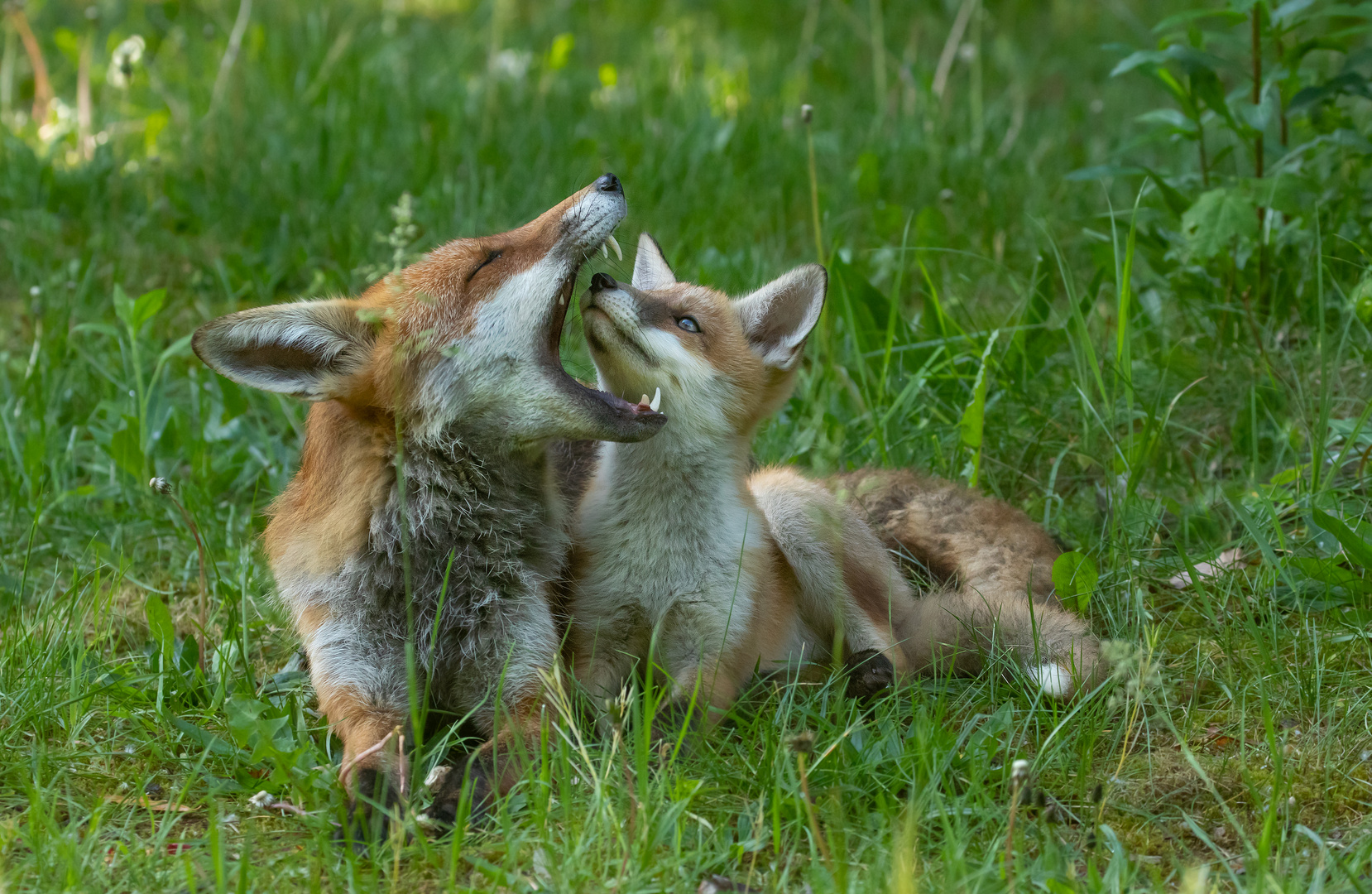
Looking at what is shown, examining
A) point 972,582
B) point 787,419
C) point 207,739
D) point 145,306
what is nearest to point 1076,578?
point 972,582

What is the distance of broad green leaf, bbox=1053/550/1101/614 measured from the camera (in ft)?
11.8

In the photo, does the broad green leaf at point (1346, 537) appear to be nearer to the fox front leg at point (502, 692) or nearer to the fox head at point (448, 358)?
the fox head at point (448, 358)

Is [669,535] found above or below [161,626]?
above

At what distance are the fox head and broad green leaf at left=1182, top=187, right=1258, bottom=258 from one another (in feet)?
7.43

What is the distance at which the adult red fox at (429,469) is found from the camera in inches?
125

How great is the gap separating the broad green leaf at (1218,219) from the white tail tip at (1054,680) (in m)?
1.87

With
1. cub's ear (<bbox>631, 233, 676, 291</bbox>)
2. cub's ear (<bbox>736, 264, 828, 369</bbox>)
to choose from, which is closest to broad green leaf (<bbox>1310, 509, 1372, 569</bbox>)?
cub's ear (<bbox>736, 264, 828, 369</bbox>)

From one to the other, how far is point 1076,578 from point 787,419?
1710 millimetres

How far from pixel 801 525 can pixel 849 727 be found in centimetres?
105

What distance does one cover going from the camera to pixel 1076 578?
Answer: 3619mm

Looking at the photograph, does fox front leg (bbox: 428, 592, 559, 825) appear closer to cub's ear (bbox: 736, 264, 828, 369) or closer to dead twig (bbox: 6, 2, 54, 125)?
cub's ear (bbox: 736, 264, 828, 369)

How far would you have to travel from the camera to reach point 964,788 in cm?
293

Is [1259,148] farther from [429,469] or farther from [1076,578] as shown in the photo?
[429,469]

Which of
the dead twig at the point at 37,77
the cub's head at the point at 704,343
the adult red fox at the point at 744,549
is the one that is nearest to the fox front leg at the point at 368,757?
the adult red fox at the point at 744,549
